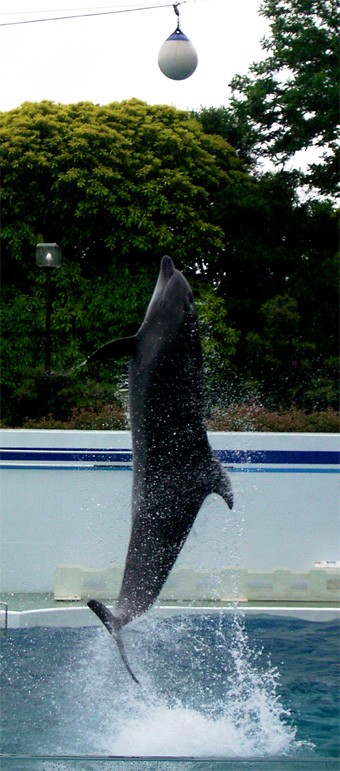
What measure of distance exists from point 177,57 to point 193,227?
8764 millimetres

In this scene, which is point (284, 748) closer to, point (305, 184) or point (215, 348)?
point (215, 348)

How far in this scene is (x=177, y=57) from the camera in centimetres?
898

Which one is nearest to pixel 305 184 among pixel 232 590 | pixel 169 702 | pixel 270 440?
pixel 270 440

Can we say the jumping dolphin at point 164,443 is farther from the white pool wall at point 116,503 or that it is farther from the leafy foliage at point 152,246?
the leafy foliage at point 152,246

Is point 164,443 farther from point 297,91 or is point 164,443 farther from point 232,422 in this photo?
point 297,91

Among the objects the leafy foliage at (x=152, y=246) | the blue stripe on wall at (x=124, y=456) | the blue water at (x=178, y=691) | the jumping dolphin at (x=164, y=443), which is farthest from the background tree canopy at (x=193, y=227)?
the jumping dolphin at (x=164, y=443)

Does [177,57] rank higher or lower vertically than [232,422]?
higher

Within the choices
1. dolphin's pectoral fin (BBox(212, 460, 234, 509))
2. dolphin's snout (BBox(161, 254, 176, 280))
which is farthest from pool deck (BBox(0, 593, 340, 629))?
dolphin's snout (BBox(161, 254, 176, 280))

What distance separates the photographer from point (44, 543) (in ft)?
32.5

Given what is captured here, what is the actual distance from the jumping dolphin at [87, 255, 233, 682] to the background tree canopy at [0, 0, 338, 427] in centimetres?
1005

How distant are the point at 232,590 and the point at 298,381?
7580 mm

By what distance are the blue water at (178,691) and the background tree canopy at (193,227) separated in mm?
7228

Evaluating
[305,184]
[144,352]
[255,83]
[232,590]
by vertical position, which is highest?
[255,83]

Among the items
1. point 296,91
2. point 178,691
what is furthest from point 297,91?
point 178,691
